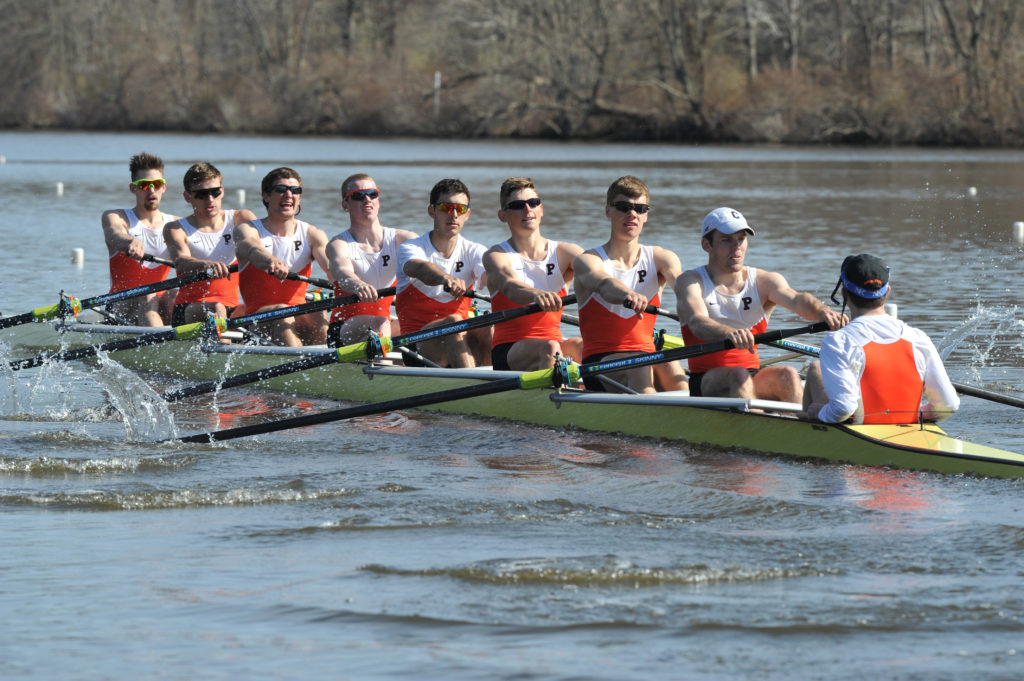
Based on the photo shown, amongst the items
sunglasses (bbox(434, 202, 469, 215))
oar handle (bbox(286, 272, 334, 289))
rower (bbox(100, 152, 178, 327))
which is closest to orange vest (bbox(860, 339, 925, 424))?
sunglasses (bbox(434, 202, 469, 215))

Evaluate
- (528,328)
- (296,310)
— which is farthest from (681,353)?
(296,310)

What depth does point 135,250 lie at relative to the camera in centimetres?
1105

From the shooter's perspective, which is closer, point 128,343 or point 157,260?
point 128,343

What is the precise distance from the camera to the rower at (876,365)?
6.45 metres

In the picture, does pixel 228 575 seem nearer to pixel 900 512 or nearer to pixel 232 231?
pixel 900 512

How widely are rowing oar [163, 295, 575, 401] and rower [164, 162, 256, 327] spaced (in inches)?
89.5

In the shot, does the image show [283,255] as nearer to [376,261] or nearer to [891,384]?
[376,261]

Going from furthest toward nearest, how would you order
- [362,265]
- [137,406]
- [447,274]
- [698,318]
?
[362,265] < [447,274] < [137,406] < [698,318]

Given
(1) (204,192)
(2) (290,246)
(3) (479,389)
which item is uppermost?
(1) (204,192)

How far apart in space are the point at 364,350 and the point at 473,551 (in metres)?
3.03

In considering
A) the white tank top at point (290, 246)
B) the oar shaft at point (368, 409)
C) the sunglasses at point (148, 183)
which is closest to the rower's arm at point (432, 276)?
the oar shaft at point (368, 409)

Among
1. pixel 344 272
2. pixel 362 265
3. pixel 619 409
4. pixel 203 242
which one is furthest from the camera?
pixel 203 242

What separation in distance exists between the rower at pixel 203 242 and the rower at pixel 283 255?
11.2 inches

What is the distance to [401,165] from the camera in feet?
122
